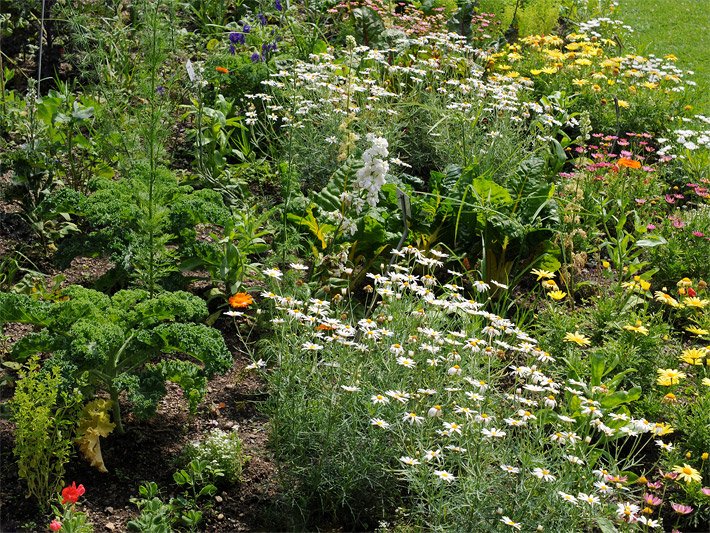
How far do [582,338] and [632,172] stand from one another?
86.1 inches

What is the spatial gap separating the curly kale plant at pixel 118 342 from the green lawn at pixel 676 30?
5.95m

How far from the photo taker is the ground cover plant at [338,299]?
3.09 metres

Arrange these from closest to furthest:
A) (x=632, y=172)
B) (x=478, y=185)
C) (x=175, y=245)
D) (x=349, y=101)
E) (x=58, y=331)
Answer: (x=58, y=331) < (x=175, y=245) < (x=478, y=185) < (x=349, y=101) < (x=632, y=172)

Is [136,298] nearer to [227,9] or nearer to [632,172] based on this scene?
[632,172]

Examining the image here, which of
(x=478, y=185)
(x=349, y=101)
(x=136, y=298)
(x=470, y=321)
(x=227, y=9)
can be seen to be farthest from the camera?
(x=227, y=9)

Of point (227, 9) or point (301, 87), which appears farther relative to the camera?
point (227, 9)

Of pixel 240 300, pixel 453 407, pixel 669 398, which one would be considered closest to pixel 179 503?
pixel 240 300

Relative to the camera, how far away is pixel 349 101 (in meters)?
5.34

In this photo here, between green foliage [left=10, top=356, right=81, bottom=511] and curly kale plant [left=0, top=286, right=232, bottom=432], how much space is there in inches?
3.1

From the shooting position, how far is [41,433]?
9.91 ft

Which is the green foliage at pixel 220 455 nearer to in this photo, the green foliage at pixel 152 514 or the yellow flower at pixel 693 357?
the green foliage at pixel 152 514

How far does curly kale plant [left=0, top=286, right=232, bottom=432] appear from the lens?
3109mm

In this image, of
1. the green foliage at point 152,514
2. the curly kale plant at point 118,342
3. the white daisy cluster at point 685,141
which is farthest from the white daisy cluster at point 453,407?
the white daisy cluster at point 685,141

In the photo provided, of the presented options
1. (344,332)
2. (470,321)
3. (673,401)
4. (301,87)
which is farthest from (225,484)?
(301,87)
